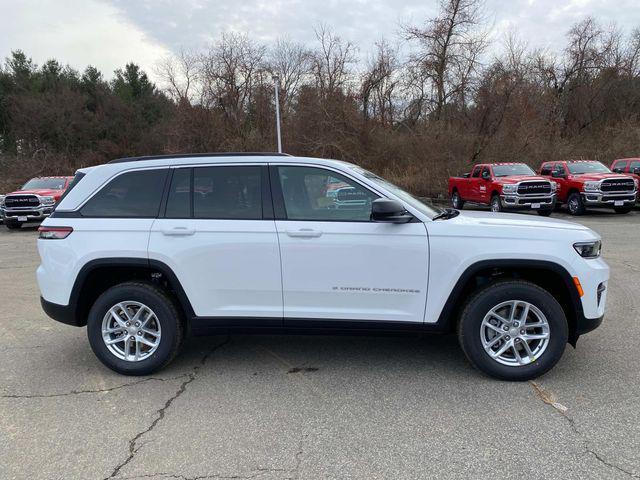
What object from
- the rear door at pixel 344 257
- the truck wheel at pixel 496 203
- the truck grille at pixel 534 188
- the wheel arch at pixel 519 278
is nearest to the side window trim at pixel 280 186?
the rear door at pixel 344 257

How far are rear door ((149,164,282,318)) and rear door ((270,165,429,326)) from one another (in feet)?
0.44

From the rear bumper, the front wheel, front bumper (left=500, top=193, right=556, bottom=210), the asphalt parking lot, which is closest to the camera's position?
the asphalt parking lot

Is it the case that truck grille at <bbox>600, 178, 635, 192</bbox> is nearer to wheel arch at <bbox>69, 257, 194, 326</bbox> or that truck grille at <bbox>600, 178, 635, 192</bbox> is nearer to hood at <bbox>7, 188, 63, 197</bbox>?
wheel arch at <bbox>69, 257, 194, 326</bbox>

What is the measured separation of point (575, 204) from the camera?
1727cm

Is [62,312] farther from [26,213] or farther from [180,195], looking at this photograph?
[26,213]

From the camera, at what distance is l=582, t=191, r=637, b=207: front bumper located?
16406 mm

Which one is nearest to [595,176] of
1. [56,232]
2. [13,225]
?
[56,232]

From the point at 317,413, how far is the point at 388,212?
1.57 metres

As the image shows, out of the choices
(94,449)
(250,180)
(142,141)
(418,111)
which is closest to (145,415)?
(94,449)

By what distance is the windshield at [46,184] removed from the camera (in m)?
18.0

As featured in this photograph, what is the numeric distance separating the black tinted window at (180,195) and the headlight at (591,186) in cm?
1599

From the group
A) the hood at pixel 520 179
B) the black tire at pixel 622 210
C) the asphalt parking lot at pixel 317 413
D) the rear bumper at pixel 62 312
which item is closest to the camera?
the asphalt parking lot at pixel 317 413

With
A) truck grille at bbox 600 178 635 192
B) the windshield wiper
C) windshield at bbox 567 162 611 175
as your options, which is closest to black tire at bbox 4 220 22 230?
the windshield wiper

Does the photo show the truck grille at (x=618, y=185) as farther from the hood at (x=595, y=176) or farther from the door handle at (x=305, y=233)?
the door handle at (x=305, y=233)
